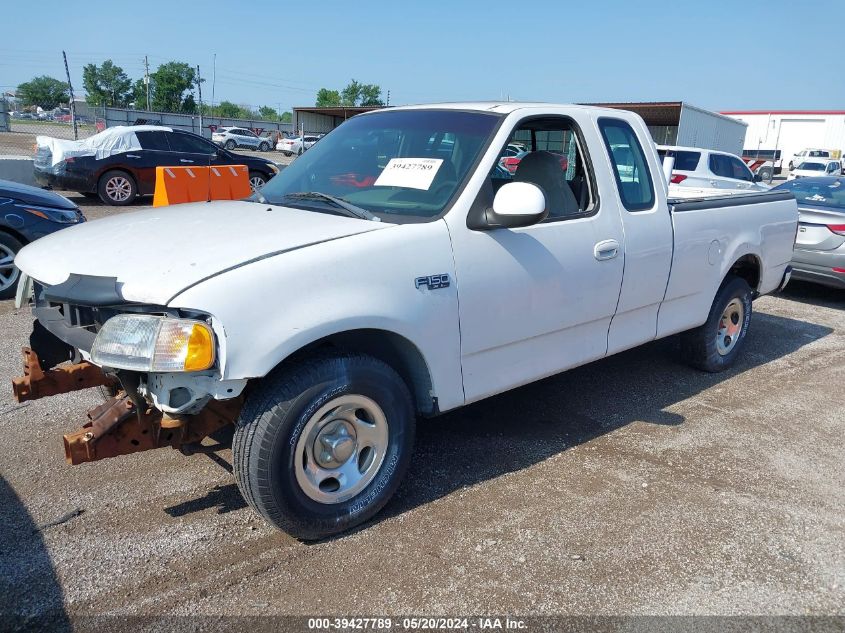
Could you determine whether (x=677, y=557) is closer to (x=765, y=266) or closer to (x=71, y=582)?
(x=71, y=582)

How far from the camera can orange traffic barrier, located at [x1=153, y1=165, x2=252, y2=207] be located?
10242mm

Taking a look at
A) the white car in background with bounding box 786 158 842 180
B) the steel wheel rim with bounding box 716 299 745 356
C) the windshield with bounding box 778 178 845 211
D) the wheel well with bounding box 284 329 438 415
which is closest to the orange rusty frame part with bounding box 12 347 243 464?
the wheel well with bounding box 284 329 438 415

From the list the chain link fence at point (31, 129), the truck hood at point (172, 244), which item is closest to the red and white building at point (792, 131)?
the chain link fence at point (31, 129)

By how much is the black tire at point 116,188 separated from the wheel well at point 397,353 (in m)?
12.7

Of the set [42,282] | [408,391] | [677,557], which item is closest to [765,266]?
[677,557]

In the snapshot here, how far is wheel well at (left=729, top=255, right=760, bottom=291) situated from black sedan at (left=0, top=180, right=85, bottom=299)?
6425 mm

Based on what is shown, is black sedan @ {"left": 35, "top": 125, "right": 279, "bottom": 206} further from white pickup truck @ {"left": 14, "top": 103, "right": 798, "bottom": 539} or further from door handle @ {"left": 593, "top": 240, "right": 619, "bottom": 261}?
door handle @ {"left": 593, "top": 240, "right": 619, "bottom": 261}

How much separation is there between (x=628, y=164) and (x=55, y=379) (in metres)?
3.54

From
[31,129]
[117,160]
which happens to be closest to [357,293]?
[117,160]

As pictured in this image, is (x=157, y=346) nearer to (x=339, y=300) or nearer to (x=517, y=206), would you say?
(x=339, y=300)

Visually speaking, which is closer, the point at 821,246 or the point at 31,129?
the point at 821,246

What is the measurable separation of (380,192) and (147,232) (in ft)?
3.82

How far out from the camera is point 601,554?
3.08 metres

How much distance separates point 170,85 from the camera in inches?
2940
